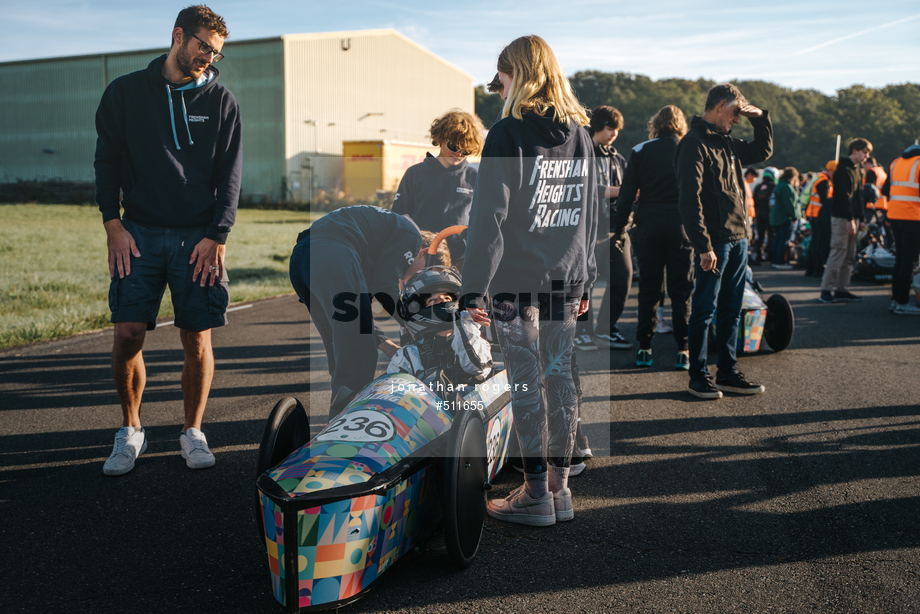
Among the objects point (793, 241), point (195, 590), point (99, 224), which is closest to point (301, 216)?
point (99, 224)

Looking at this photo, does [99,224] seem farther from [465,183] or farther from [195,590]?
[195,590]

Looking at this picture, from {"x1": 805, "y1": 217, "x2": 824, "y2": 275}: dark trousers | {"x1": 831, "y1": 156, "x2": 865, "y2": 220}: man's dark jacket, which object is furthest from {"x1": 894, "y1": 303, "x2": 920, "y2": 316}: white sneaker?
{"x1": 805, "y1": 217, "x2": 824, "y2": 275}: dark trousers

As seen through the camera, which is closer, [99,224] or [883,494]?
[883,494]

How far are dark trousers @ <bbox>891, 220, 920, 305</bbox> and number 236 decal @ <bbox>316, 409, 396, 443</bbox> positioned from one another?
756 cm

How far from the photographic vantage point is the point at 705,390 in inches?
189

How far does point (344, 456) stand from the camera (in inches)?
90.7

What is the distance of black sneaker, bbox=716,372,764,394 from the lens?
490 cm

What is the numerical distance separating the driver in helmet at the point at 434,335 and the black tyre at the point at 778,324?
13.4 ft

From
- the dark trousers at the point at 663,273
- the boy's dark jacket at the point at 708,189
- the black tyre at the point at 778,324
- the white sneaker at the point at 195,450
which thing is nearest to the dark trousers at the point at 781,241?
the black tyre at the point at 778,324

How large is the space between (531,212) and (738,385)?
2.94 m

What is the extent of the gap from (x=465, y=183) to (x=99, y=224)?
1904 centimetres

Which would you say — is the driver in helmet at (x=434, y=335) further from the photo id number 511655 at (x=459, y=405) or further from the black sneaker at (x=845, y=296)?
the black sneaker at (x=845, y=296)

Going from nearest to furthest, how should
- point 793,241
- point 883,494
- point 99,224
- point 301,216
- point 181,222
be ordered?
point 883,494, point 181,222, point 793,241, point 99,224, point 301,216

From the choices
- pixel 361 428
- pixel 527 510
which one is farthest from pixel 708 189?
pixel 361 428
